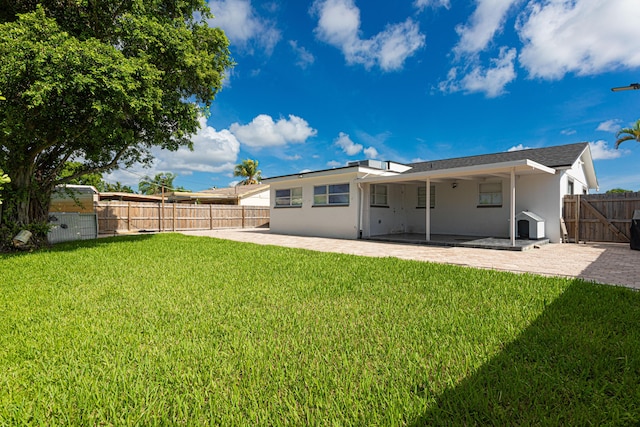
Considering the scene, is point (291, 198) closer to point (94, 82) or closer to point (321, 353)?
point (94, 82)

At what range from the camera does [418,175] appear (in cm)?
1102

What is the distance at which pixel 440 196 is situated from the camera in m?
13.8

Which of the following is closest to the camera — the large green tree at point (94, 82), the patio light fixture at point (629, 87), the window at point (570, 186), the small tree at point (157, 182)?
the patio light fixture at point (629, 87)

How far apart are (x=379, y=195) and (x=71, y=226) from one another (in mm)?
13686

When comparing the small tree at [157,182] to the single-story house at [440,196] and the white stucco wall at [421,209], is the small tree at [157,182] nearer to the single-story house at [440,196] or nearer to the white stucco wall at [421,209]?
the single-story house at [440,196]

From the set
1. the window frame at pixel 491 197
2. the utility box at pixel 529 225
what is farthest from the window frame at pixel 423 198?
the utility box at pixel 529 225

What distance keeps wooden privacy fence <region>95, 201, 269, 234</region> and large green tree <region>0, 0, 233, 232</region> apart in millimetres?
6894

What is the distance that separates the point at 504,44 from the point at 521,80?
12.7 feet

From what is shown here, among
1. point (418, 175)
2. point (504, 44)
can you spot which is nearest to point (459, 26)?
point (504, 44)

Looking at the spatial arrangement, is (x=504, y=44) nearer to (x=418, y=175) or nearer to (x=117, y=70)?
(x=418, y=175)

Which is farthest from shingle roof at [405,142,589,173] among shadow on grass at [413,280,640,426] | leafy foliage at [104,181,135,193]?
leafy foliage at [104,181,135,193]

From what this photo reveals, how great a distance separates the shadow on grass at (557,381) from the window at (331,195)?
10.7 metres

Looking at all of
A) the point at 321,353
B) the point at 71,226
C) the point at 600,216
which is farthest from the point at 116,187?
the point at 600,216

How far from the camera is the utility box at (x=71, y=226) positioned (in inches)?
495
